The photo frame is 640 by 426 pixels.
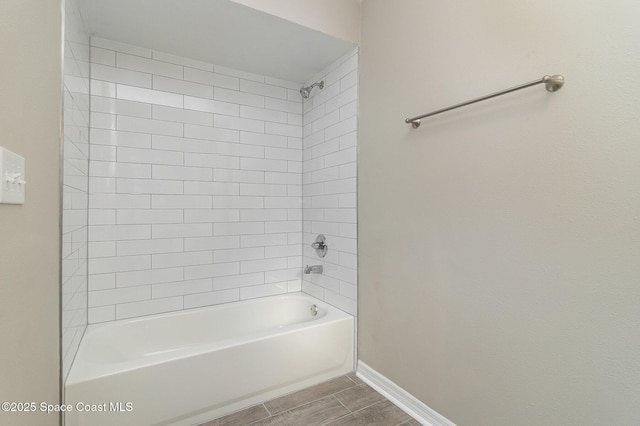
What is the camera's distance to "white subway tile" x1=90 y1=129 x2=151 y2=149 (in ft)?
6.34

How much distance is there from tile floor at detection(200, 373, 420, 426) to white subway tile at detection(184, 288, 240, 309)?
872mm

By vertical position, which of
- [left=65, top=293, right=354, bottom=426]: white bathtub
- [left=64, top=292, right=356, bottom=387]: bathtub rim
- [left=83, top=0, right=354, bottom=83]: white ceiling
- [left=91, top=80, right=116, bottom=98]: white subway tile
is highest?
[left=83, top=0, right=354, bottom=83]: white ceiling

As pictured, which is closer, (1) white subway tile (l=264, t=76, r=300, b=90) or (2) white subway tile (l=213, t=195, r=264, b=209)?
(2) white subway tile (l=213, t=195, r=264, b=209)

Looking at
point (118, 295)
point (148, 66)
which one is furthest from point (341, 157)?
point (118, 295)

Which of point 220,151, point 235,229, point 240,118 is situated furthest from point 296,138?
point 235,229

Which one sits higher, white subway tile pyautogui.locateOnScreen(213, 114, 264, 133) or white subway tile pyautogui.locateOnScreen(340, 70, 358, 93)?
white subway tile pyautogui.locateOnScreen(340, 70, 358, 93)

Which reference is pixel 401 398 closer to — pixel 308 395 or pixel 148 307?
pixel 308 395

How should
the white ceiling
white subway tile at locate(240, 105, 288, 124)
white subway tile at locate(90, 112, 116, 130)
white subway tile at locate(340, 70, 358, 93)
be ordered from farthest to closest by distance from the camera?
white subway tile at locate(240, 105, 288, 124), white subway tile at locate(340, 70, 358, 93), white subway tile at locate(90, 112, 116, 130), the white ceiling

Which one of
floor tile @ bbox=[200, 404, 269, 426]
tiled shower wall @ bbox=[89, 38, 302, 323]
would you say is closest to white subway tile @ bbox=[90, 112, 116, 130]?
tiled shower wall @ bbox=[89, 38, 302, 323]

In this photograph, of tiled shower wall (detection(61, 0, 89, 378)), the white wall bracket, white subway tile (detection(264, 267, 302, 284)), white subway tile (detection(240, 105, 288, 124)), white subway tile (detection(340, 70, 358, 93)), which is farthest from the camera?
white subway tile (detection(264, 267, 302, 284))

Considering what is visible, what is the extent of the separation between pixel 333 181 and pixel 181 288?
1.41 m

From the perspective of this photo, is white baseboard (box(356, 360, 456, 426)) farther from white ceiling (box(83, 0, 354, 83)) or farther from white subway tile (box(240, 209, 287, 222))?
white ceiling (box(83, 0, 354, 83))

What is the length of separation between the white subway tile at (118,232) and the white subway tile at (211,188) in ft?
1.30

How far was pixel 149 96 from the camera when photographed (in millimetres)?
2088
